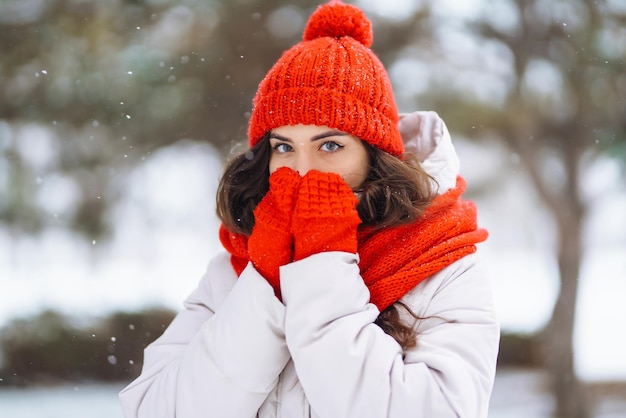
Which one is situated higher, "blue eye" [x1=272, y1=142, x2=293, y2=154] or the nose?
"blue eye" [x1=272, y1=142, x2=293, y2=154]

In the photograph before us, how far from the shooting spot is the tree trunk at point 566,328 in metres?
3.40

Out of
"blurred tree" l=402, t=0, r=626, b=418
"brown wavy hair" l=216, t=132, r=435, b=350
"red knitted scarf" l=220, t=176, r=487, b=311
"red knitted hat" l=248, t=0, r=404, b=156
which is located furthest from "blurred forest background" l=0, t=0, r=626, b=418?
"red knitted scarf" l=220, t=176, r=487, b=311

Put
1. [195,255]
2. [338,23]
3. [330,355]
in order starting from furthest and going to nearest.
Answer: [195,255]
[338,23]
[330,355]

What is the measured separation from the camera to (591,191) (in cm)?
341

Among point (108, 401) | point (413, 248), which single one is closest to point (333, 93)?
point (413, 248)

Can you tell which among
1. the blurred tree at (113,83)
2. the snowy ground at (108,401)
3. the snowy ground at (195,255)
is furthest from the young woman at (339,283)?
the snowy ground at (108,401)

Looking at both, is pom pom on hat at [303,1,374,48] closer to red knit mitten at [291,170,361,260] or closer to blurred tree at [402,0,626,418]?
red knit mitten at [291,170,361,260]

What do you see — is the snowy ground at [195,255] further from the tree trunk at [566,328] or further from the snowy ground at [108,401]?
the snowy ground at [108,401]

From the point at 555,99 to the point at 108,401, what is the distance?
2.97m

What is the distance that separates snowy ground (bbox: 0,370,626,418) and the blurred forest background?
76 mm

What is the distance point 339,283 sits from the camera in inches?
43.8

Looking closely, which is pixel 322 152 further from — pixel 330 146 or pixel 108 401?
pixel 108 401

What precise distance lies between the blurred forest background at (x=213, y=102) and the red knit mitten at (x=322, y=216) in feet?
7.15

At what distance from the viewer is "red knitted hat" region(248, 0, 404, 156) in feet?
4.11
